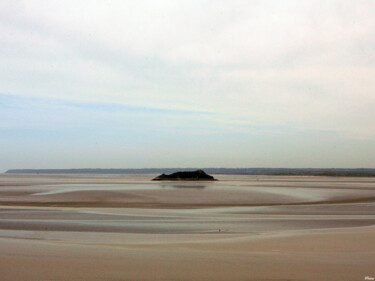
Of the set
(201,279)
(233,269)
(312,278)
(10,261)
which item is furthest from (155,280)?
(10,261)

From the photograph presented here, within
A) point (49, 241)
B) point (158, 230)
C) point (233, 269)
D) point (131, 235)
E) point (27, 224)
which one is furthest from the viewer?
point (27, 224)

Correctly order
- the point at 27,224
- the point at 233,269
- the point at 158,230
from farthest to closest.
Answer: the point at 27,224, the point at 158,230, the point at 233,269

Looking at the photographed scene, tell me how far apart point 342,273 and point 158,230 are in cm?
686

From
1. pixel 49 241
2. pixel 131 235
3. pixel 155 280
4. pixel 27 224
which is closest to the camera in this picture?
pixel 155 280

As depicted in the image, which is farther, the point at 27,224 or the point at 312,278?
the point at 27,224

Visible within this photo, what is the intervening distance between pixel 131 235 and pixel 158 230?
4.23 ft

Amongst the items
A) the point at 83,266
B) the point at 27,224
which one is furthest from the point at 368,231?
the point at 27,224

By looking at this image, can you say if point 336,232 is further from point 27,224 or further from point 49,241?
point 27,224

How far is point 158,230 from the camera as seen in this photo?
44.2 ft

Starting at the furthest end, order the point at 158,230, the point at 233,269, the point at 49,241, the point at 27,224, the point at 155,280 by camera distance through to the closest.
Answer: the point at 27,224
the point at 158,230
the point at 49,241
the point at 233,269
the point at 155,280

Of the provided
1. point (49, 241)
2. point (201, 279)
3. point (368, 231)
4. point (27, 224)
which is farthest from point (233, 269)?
point (27, 224)

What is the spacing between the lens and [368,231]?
42.2ft

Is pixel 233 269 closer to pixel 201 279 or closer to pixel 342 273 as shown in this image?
pixel 201 279

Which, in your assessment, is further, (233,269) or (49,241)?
(49,241)
